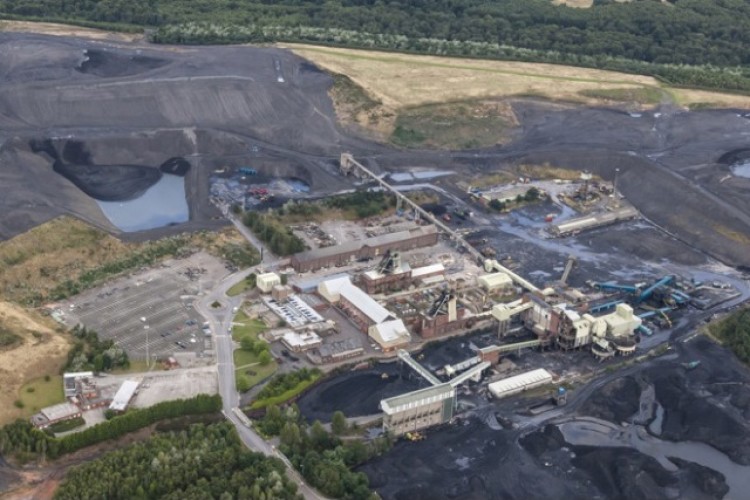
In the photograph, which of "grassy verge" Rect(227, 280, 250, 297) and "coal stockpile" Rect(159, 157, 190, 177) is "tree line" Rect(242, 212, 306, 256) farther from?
"coal stockpile" Rect(159, 157, 190, 177)

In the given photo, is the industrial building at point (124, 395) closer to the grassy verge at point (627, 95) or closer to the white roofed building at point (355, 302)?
the white roofed building at point (355, 302)

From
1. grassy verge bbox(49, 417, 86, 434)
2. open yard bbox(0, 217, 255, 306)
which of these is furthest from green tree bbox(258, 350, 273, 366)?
open yard bbox(0, 217, 255, 306)

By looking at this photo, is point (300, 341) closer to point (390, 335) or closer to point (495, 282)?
point (390, 335)

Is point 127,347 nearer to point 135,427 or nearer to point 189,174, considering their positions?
point 135,427

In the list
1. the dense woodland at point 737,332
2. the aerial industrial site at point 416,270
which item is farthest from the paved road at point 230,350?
the dense woodland at point 737,332

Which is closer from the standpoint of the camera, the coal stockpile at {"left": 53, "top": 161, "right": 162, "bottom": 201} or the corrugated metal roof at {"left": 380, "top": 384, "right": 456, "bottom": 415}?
the corrugated metal roof at {"left": 380, "top": 384, "right": 456, "bottom": 415}

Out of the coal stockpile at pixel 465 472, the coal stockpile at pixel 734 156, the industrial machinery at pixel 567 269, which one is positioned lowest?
the coal stockpile at pixel 465 472
